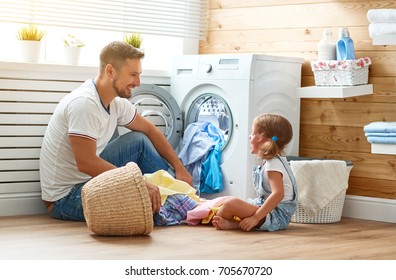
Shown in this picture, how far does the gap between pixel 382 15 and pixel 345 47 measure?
14.0 inches

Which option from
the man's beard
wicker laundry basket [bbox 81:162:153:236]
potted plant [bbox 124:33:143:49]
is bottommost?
wicker laundry basket [bbox 81:162:153:236]

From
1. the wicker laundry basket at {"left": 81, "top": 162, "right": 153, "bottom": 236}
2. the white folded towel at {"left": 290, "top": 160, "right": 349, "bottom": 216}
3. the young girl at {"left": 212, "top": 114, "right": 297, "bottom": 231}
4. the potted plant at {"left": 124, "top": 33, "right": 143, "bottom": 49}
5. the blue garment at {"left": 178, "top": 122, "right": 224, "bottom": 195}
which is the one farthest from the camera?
the potted plant at {"left": 124, "top": 33, "right": 143, "bottom": 49}

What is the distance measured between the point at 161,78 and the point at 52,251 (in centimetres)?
198

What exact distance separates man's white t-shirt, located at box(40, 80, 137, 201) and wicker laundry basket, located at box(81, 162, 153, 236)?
0.42m

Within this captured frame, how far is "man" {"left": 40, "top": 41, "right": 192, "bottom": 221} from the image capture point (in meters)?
3.96

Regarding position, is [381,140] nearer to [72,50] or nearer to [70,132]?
[70,132]

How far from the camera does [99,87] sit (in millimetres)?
4117

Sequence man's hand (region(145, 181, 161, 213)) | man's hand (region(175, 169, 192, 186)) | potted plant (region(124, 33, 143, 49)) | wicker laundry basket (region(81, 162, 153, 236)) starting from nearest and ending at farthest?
wicker laundry basket (region(81, 162, 153, 236)) → man's hand (region(145, 181, 161, 213)) → man's hand (region(175, 169, 192, 186)) → potted plant (region(124, 33, 143, 49))

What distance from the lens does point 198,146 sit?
15.6 feet

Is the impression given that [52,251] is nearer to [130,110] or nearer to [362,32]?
[130,110]

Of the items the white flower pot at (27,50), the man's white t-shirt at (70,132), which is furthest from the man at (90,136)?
the white flower pot at (27,50)

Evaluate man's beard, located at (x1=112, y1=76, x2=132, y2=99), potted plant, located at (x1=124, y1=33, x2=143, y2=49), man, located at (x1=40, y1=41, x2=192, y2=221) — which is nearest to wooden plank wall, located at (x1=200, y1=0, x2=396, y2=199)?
potted plant, located at (x1=124, y1=33, x2=143, y2=49)

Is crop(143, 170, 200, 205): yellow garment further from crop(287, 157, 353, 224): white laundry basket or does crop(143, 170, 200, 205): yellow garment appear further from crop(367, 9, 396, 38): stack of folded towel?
crop(367, 9, 396, 38): stack of folded towel

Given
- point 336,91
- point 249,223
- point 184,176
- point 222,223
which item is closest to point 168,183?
point 184,176
